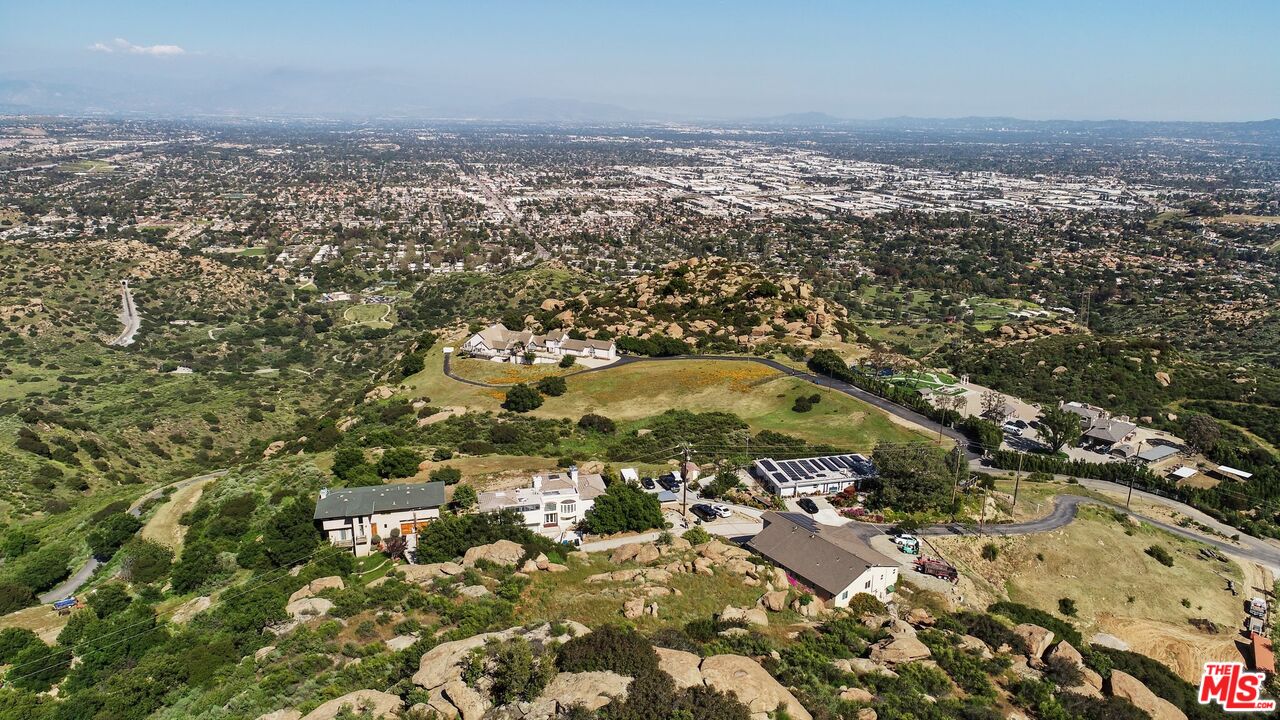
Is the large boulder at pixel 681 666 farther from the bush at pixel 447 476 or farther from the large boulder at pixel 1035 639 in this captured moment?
the bush at pixel 447 476

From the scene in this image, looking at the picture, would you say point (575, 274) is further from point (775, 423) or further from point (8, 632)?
point (8, 632)

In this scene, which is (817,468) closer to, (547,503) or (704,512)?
(704,512)

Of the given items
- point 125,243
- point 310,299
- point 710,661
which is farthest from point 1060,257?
point 125,243

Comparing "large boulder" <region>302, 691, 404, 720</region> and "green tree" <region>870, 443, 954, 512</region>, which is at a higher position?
"large boulder" <region>302, 691, 404, 720</region>

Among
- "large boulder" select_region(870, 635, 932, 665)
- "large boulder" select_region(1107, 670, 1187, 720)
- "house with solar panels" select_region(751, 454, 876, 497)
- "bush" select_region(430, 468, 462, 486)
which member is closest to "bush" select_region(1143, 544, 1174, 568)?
"house with solar panels" select_region(751, 454, 876, 497)

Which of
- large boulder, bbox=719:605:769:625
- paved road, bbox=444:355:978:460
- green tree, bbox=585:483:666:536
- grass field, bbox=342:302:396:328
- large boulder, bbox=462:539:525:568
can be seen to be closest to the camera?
large boulder, bbox=719:605:769:625

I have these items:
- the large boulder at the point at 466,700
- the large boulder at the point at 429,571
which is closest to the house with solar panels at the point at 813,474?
the large boulder at the point at 429,571

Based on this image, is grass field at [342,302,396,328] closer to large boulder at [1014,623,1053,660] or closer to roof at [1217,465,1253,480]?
large boulder at [1014,623,1053,660]
